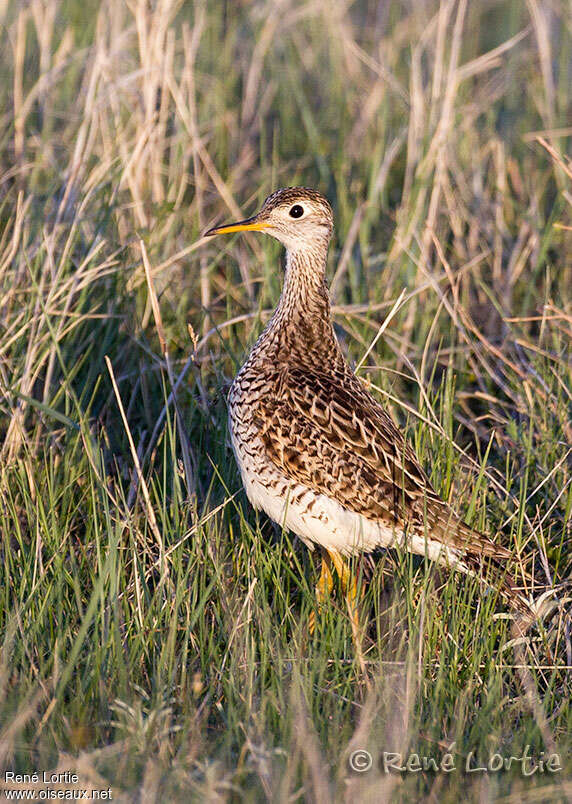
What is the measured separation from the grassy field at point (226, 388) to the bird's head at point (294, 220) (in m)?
0.65

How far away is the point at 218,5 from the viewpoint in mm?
9195

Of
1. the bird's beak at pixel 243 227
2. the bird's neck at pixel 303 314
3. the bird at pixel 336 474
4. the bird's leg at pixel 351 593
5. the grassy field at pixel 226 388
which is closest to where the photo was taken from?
the grassy field at pixel 226 388

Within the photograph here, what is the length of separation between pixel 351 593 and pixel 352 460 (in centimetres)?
56

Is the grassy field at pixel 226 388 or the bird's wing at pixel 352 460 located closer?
the grassy field at pixel 226 388

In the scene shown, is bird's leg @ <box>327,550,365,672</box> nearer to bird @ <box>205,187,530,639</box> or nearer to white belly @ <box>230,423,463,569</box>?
bird @ <box>205,187,530,639</box>

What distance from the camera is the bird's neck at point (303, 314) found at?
4.84 meters

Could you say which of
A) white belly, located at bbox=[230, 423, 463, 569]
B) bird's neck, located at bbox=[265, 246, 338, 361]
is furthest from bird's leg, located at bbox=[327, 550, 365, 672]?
bird's neck, located at bbox=[265, 246, 338, 361]

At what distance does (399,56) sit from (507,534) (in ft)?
17.6

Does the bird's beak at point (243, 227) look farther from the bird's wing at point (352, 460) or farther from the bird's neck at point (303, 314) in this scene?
the bird's wing at point (352, 460)

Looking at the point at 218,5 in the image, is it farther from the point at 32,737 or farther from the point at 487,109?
the point at 32,737

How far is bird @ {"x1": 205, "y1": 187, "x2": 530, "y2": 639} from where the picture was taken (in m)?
4.37

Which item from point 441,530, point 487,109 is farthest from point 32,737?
point 487,109

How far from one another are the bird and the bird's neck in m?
0.08

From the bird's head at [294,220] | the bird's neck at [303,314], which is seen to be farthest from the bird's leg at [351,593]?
the bird's head at [294,220]
